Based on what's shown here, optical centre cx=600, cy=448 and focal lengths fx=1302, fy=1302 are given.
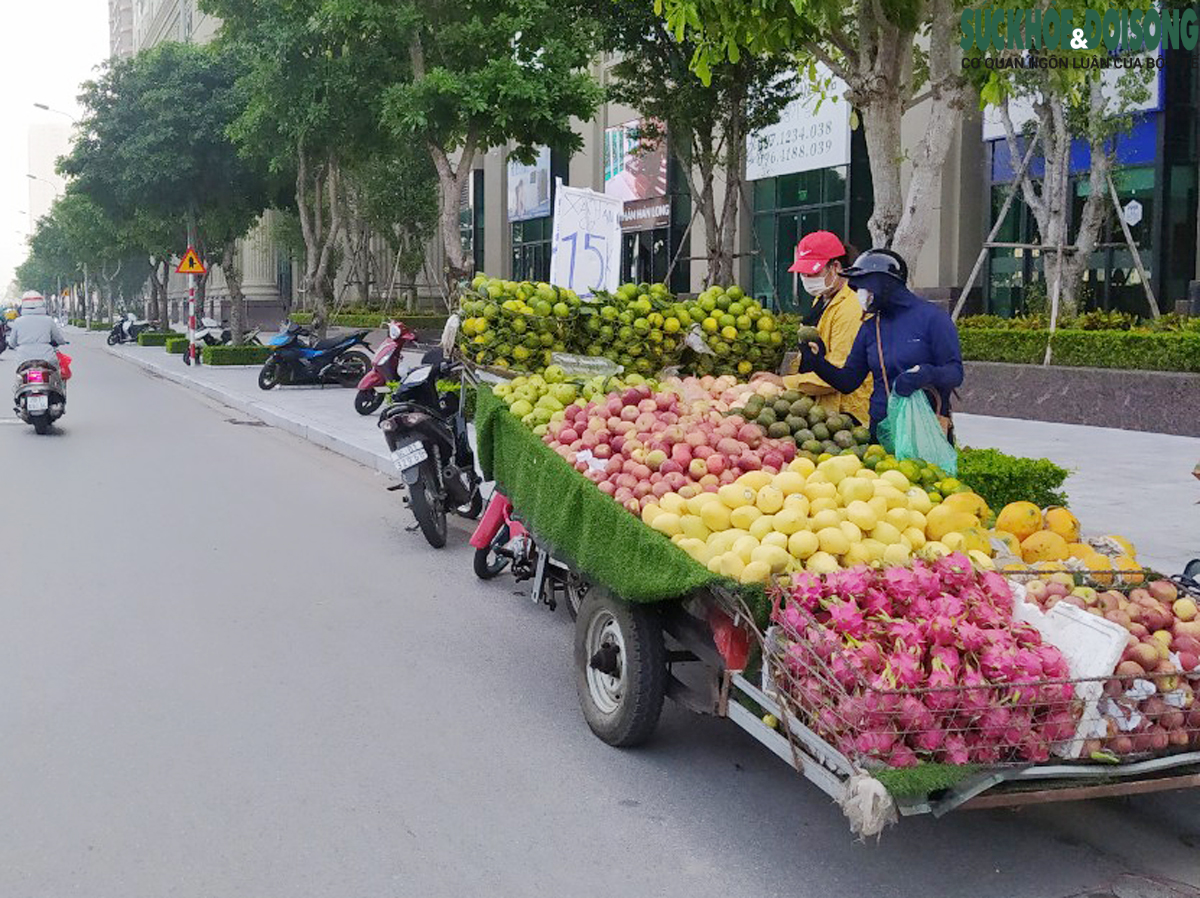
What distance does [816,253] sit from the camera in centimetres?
674

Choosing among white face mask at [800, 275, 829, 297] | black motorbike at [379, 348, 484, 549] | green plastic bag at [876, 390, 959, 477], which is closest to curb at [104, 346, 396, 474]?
black motorbike at [379, 348, 484, 549]

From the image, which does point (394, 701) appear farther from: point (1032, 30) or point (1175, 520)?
point (1032, 30)

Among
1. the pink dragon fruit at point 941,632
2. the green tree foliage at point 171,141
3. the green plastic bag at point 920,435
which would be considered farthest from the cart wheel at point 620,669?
the green tree foliage at point 171,141

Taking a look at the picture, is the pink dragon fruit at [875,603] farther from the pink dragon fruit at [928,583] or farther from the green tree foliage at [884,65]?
the green tree foliage at [884,65]

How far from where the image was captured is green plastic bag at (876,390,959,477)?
5738 millimetres

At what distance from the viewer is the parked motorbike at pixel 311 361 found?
23.2m

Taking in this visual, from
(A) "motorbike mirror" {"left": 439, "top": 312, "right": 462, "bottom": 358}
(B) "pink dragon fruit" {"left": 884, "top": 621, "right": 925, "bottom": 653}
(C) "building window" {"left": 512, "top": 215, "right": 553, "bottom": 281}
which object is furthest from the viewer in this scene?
(C) "building window" {"left": 512, "top": 215, "right": 553, "bottom": 281}

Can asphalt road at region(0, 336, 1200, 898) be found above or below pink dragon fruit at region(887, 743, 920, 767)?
below

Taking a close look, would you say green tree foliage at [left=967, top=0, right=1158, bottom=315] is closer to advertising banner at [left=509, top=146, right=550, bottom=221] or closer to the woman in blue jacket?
the woman in blue jacket

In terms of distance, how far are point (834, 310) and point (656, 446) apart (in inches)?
69.8

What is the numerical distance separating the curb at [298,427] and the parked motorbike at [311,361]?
3.29 feet

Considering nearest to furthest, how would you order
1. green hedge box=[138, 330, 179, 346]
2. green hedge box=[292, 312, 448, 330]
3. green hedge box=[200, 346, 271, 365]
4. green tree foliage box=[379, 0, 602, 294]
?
green tree foliage box=[379, 0, 602, 294], green hedge box=[200, 346, 271, 365], green hedge box=[292, 312, 448, 330], green hedge box=[138, 330, 179, 346]

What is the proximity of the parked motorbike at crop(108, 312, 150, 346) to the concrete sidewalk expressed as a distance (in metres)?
32.2

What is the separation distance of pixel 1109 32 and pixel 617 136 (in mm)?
25046
